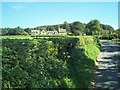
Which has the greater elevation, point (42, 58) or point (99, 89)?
point (42, 58)

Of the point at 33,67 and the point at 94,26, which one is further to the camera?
the point at 94,26

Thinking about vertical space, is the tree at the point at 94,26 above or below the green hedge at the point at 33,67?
above

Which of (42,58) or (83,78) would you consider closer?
(42,58)

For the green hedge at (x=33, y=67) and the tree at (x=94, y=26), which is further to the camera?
the tree at (x=94, y=26)

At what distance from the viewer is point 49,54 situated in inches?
441

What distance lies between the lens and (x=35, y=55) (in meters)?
10.3

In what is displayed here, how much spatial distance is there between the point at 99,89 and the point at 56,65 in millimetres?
1964

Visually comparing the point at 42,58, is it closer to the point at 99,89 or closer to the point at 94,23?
the point at 99,89

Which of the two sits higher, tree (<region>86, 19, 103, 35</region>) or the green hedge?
tree (<region>86, 19, 103, 35</region>)

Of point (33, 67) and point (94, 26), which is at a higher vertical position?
point (94, 26)

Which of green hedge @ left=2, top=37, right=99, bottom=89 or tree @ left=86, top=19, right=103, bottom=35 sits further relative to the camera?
tree @ left=86, top=19, right=103, bottom=35

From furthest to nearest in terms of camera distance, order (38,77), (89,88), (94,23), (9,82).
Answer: (94,23)
(89,88)
(38,77)
(9,82)

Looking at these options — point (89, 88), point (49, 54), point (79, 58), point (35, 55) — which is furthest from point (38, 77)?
point (79, 58)

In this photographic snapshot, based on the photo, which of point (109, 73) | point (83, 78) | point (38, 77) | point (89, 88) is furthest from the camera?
point (109, 73)
